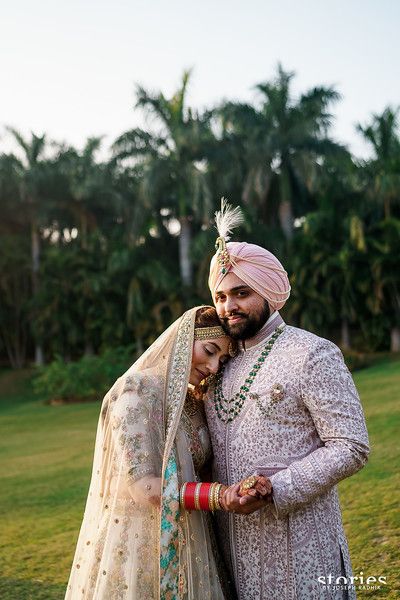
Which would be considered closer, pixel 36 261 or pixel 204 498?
pixel 204 498

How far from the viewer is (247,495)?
2061mm

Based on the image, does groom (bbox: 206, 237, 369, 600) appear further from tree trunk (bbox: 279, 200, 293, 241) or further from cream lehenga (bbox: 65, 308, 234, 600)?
tree trunk (bbox: 279, 200, 293, 241)

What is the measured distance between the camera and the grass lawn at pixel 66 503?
4.51 metres

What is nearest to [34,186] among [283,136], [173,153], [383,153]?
[173,153]

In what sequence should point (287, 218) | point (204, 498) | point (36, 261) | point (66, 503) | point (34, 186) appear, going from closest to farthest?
1. point (204, 498)
2. point (66, 503)
3. point (287, 218)
4. point (34, 186)
5. point (36, 261)

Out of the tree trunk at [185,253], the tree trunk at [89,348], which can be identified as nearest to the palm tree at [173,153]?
the tree trunk at [185,253]

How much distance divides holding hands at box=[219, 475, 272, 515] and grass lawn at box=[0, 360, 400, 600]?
2.07 metres

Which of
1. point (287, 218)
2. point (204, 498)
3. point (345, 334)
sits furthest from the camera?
point (287, 218)

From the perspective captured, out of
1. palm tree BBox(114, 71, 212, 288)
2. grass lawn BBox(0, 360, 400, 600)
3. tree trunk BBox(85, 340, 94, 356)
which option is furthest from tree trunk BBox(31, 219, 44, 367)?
grass lawn BBox(0, 360, 400, 600)

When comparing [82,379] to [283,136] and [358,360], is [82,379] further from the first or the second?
[283,136]

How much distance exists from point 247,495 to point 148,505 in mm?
394

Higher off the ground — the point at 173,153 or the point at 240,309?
the point at 173,153

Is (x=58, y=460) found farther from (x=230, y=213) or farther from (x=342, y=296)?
(x=342, y=296)

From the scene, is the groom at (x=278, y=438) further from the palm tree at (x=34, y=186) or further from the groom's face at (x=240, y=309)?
the palm tree at (x=34, y=186)
